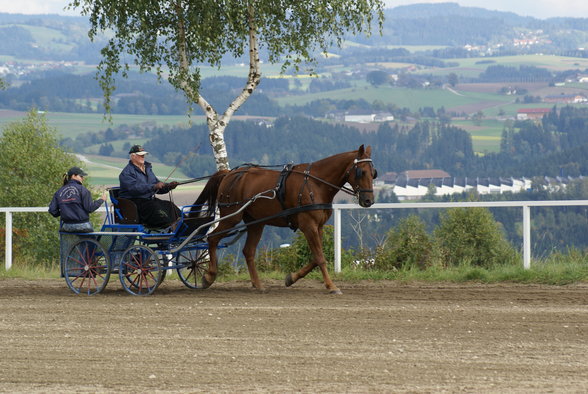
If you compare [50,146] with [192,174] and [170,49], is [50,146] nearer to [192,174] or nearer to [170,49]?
[170,49]

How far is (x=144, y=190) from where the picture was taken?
12016 millimetres

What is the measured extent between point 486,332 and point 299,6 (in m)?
8.49

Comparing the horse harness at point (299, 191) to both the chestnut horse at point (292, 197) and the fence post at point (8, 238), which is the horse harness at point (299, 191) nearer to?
the chestnut horse at point (292, 197)

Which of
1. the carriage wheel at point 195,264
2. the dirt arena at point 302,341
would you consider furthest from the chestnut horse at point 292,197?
the dirt arena at point 302,341

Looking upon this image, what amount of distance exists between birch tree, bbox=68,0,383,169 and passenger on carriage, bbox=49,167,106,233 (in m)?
3.90

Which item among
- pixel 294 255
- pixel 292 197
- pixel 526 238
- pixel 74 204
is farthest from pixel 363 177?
pixel 74 204

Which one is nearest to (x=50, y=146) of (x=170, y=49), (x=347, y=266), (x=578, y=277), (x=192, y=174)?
(x=170, y=49)

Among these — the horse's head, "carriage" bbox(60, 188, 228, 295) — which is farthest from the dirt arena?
the horse's head

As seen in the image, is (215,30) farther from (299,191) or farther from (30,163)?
(30,163)

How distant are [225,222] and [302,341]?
429cm

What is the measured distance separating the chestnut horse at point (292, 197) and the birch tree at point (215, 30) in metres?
3.44

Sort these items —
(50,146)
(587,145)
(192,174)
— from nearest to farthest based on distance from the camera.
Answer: (50,146) → (192,174) → (587,145)

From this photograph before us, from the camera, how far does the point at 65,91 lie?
195250 millimetres

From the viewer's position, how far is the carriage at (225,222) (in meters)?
11.8
